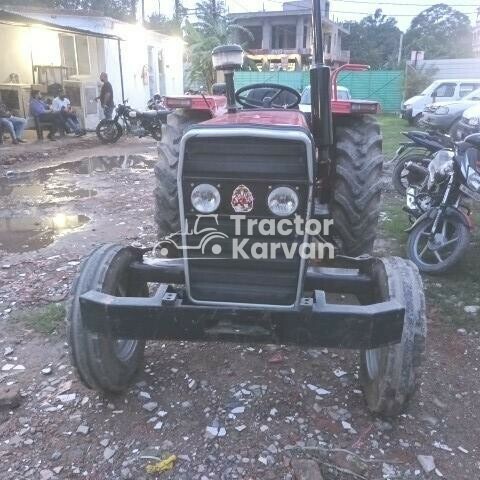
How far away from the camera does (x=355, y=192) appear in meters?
3.80

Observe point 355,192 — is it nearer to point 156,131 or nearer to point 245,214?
point 245,214

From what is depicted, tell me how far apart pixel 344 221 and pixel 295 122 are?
1.31 m

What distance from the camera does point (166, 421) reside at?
2854 mm

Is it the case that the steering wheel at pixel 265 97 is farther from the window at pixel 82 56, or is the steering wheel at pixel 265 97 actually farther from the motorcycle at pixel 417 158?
the window at pixel 82 56

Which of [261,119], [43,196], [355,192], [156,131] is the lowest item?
[43,196]

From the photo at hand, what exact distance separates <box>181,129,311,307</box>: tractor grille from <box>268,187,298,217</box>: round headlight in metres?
0.03

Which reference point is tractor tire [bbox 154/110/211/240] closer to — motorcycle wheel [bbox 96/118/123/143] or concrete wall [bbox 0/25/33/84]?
motorcycle wheel [bbox 96/118/123/143]

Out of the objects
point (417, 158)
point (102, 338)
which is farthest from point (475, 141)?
point (102, 338)

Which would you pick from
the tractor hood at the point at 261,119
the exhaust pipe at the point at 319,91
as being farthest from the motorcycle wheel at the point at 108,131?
the exhaust pipe at the point at 319,91

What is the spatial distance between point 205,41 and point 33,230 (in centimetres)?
2314

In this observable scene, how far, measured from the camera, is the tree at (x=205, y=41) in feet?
87.5

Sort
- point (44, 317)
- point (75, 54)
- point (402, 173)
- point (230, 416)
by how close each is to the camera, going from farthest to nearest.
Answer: point (75, 54)
point (402, 173)
point (44, 317)
point (230, 416)

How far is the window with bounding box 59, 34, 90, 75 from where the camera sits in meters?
17.2

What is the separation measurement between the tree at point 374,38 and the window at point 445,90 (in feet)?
86.5
